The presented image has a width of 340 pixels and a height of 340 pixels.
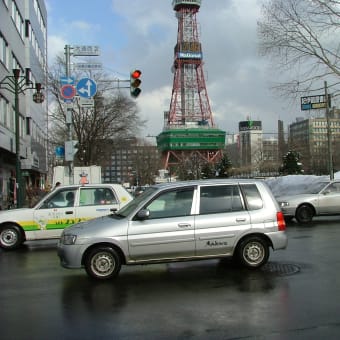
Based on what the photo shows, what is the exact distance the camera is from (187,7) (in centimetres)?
13288

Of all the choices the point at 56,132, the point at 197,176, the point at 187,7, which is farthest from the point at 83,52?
the point at 187,7

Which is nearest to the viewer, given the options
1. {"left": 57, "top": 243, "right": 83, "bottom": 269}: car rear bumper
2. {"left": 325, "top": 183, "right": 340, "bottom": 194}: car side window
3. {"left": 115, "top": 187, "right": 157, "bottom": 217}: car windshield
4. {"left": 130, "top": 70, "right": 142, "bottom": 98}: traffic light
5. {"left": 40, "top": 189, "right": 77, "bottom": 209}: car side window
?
{"left": 57, "top": 243, "right": 83, "bottom": 269}: car rear bumper

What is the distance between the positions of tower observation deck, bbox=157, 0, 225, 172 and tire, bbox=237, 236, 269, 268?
11638 cm

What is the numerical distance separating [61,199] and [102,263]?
495 cm

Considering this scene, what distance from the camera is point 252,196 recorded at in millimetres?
9219

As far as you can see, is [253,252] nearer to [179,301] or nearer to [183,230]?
[183,230]

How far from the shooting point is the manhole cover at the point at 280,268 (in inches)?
349

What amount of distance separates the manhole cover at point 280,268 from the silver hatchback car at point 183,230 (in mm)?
216

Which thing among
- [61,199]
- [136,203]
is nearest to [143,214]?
[136,203]

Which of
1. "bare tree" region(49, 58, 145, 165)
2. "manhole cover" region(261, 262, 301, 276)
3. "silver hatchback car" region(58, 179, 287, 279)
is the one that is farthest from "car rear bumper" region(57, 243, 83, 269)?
"bare tree" region(49, 58, 145, 165)

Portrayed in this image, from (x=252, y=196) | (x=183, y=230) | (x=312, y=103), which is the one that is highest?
(x=312, y=103)

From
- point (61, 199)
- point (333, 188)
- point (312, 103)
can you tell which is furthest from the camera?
point (312, 103)

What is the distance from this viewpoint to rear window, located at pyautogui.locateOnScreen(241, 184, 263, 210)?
30.0 ft

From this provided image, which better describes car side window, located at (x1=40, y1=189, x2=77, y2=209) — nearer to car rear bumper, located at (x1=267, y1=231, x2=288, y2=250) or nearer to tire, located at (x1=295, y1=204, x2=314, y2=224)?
car rear bumper, located at (x1=267, y1=231, x2=288, y2=250)
